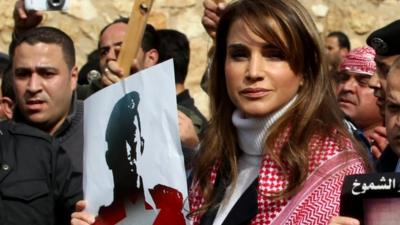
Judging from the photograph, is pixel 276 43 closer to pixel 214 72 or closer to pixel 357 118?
pixel 214 72

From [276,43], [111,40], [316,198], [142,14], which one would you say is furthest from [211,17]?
[111,40]

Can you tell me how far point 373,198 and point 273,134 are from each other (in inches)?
26.5

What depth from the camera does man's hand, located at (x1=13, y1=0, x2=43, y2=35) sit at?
6.04 metres

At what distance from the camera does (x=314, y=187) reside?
343cm

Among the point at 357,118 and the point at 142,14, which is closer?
the point at 142,14

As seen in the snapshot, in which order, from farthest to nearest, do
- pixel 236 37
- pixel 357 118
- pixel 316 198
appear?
pixel 357 118, pixel 236 37, pixel 316 198

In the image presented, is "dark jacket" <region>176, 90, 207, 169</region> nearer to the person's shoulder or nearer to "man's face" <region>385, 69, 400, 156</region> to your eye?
the person's shoulder

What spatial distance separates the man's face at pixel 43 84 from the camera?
550 cm

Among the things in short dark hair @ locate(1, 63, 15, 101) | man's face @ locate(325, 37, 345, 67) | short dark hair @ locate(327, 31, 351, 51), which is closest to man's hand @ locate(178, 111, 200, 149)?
short dark hair @ locate(1, 63, 15, 101)

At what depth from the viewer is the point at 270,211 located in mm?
3498

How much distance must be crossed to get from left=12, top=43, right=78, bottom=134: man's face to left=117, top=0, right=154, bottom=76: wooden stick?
1.04 meters

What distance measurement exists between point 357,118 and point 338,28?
2390mm

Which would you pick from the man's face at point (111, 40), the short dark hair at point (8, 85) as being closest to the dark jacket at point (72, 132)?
the short dark hair at point (8, 85)

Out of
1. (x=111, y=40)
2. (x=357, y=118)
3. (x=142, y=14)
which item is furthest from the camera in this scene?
(x=111, y=40)
